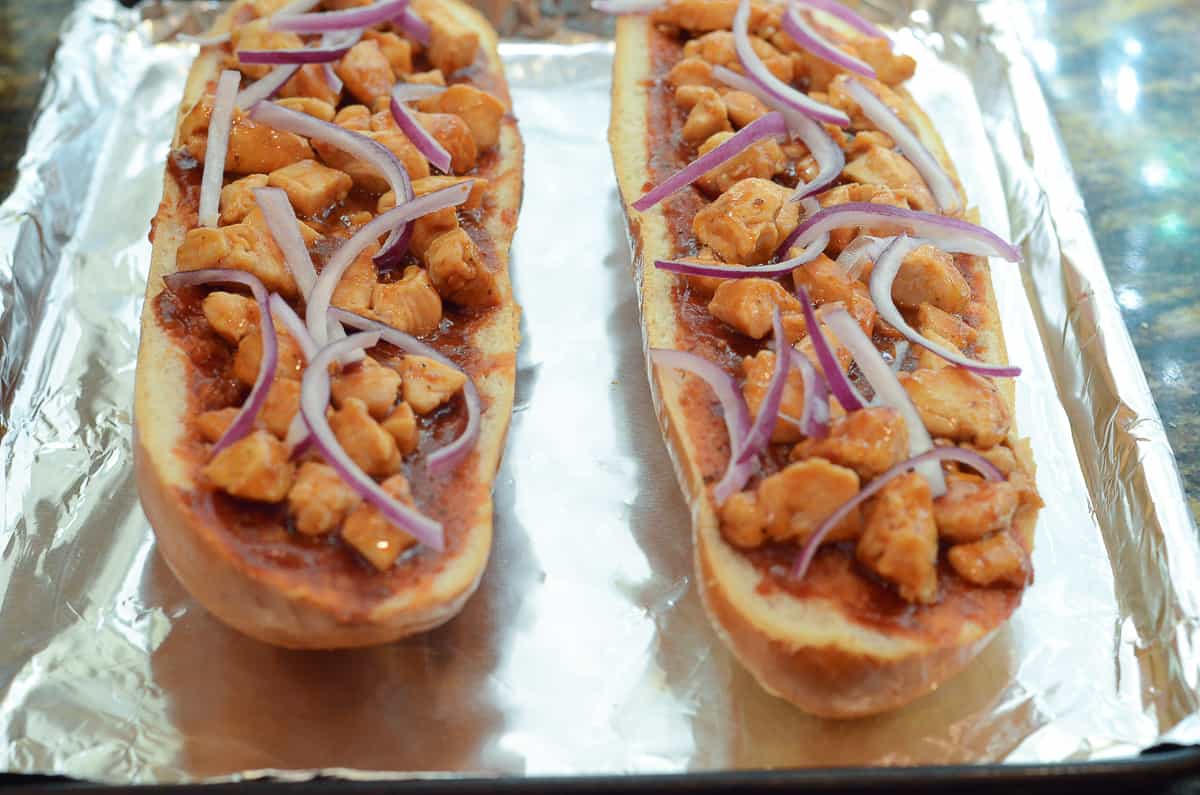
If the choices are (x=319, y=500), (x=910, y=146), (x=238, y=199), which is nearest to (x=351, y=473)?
(x=319, y=500)

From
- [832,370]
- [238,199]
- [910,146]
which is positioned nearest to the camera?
[832,370]

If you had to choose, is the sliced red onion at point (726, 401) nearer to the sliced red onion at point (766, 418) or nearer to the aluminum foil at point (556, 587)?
the sliced red onion at point (766, 418)

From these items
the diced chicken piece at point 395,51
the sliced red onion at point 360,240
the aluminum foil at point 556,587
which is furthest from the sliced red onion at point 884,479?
the diced chicken piece at point 395,51

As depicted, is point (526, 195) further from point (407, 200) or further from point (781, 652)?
point (781, 652)

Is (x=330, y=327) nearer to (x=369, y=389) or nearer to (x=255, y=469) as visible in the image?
(x=369, y=389)

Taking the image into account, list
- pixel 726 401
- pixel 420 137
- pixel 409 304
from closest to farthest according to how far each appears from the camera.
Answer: pixel 726 401 < pixel 409 304 < pixel 420 137

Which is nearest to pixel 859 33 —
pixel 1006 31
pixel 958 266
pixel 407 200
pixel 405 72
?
pixel 1006 31

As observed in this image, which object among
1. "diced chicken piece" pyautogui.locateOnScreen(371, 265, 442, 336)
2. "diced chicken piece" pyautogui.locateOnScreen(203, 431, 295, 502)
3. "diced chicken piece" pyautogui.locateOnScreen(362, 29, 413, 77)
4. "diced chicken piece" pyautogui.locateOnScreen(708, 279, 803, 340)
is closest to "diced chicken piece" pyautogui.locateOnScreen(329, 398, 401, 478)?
"diced chicken piece" pyautogui.locateOnScreen(203, 431, 295, 502)
